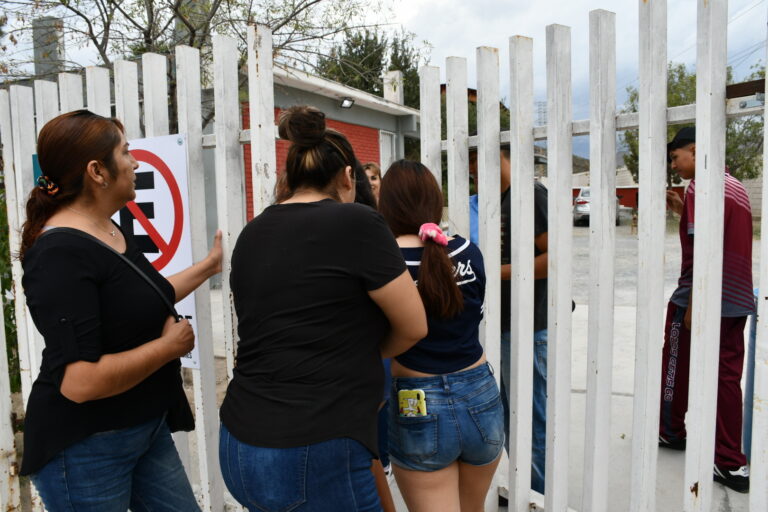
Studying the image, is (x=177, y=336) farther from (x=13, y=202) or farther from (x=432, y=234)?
(x=13, y=202)

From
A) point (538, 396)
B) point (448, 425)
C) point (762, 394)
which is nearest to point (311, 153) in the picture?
point (448, 425)

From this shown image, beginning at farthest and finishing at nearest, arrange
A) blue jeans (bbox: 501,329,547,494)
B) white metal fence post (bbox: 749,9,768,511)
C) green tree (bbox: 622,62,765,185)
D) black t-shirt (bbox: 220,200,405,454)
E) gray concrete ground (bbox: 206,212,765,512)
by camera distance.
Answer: green tree (bbox: 622,62,765,185)
gray concrete ground (bbox: 206,212,765,512)
blue jeans (bbox: 501,329,547,494)
white metal fence post (bbox: 749,9,768,511)
black t-shirt (bbox: 220,200,405,454)

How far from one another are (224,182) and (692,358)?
6.80 feet

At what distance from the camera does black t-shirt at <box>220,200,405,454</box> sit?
1.59m

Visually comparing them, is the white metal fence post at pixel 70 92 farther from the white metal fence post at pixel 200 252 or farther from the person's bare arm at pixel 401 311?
the person's bare arm at pixel 401 311

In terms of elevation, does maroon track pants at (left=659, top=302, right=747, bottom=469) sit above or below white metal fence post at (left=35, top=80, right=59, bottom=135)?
below

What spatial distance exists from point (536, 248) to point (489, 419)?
4.06ft

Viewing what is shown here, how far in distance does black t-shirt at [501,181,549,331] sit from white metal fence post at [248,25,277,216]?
3.93 feet

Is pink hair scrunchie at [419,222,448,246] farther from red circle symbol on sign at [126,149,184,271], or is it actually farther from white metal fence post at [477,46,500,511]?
red circle symbol on sign at [126,149,184,271]

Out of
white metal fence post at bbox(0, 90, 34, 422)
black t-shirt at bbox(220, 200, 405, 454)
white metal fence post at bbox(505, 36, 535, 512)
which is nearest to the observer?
black t-shirt at bbox(220, 200, 405, 454)

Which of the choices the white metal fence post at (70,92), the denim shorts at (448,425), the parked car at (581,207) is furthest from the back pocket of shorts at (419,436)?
the parked car at (581,207)

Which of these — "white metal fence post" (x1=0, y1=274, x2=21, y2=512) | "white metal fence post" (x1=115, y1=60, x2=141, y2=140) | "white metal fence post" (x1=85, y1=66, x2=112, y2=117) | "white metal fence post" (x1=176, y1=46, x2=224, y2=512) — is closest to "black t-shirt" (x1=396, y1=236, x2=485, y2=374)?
"white metal fence post" (x1=176, y1=46, x2=224, y2=512)

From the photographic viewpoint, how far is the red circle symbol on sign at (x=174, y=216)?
9.09 ft

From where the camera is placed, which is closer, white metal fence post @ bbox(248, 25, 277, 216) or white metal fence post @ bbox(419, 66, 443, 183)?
white metal fence post @ bbox(248, 25, 277, 216)
